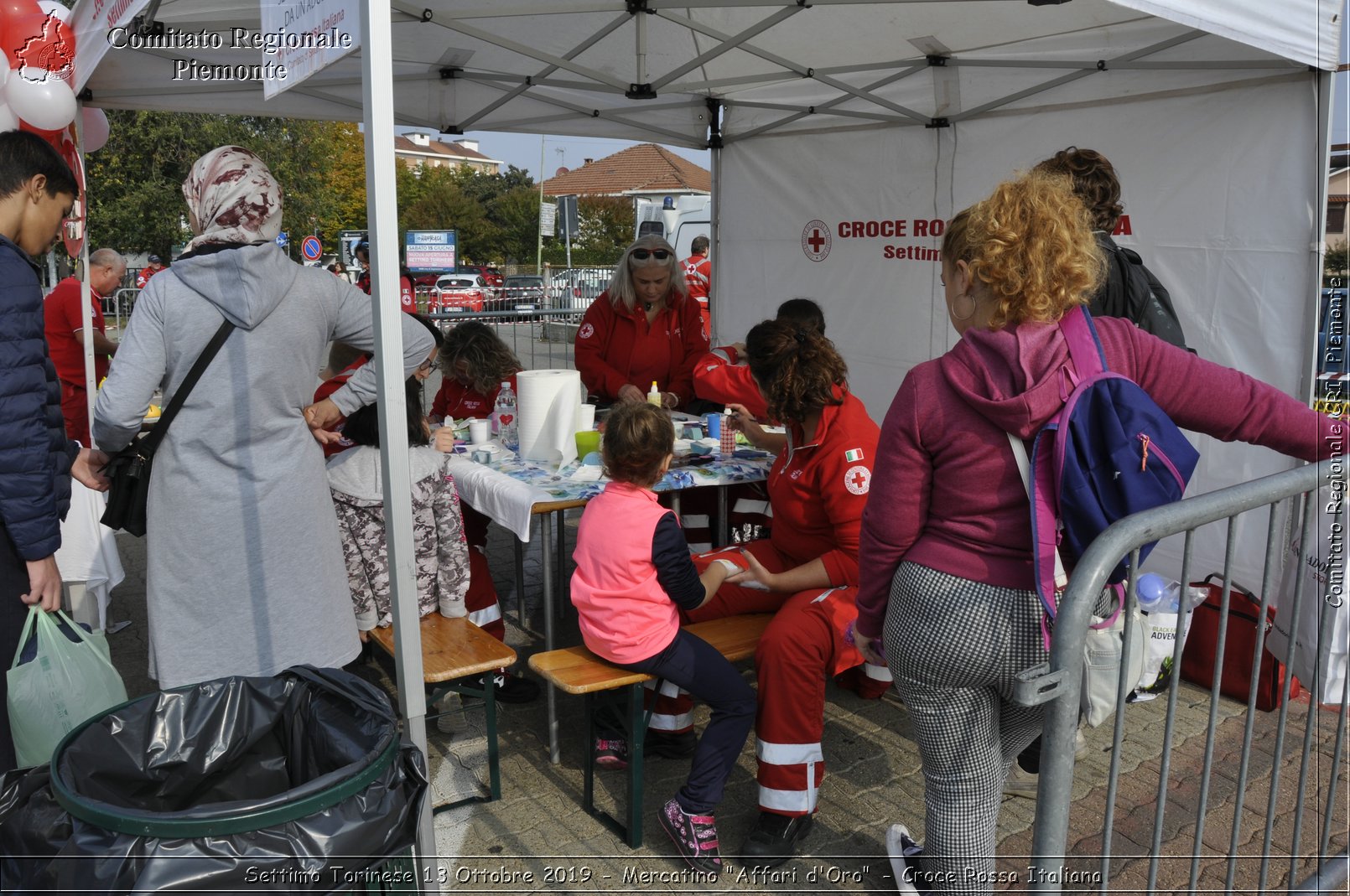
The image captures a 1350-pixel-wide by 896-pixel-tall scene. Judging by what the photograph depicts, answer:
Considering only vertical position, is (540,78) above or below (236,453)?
above

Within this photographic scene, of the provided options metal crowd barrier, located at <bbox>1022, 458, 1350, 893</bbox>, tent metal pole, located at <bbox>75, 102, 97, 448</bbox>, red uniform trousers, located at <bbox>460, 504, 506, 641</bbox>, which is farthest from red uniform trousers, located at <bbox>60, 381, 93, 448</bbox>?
metal crowd barrier, located at <bbox>1022, 458, 1350, 893</bbox>

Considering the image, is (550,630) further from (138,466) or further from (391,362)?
(391,362)

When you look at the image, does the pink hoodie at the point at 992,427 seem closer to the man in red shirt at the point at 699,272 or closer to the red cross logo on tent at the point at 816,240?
the red cross logo on tent at the point at 816,240

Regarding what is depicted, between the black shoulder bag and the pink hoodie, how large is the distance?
1614 millimetres

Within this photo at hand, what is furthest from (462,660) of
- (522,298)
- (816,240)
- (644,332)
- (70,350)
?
(522,298)

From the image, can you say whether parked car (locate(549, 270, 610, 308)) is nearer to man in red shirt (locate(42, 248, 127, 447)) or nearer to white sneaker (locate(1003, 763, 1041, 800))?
man in red shirt (locate(42, 248, 127, 447))

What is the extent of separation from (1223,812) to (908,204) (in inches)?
154

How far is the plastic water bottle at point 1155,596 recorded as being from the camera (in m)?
3.61

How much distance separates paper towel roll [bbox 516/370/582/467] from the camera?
373cm

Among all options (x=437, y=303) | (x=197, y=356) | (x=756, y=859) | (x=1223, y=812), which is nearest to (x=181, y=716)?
(x=197, y=356)

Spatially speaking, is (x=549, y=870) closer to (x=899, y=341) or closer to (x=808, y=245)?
(x=899, y=341)

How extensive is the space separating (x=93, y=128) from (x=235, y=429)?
3403 millimetres

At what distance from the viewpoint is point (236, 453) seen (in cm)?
→ 236

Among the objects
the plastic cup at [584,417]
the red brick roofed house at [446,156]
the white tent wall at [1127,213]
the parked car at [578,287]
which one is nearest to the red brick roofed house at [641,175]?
the parked car at [578,287]
